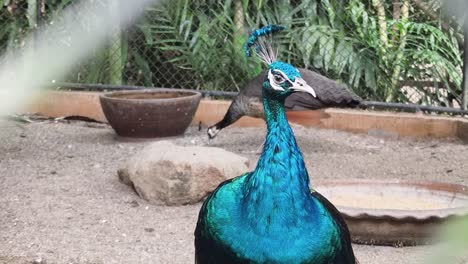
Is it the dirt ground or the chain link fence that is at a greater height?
the chain link fence

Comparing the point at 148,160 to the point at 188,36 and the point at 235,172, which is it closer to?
the point at 235,172

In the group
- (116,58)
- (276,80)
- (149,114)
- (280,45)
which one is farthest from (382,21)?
(276,80)

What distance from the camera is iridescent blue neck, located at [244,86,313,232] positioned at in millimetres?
1967

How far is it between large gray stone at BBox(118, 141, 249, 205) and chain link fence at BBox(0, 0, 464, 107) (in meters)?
2.82

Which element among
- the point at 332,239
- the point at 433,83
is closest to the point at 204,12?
the point at 433,83

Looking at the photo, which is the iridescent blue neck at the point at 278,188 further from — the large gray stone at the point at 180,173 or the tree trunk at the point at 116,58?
the tree trunk at the point at 116,58

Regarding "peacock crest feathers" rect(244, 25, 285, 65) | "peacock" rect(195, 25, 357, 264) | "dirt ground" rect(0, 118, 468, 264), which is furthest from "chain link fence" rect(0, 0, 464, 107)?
"peacock" rect(195, 25, 357, 264)

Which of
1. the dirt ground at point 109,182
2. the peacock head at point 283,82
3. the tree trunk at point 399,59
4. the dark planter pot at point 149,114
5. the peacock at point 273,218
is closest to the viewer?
the peacock at point 273,218

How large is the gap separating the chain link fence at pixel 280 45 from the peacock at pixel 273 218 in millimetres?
4650

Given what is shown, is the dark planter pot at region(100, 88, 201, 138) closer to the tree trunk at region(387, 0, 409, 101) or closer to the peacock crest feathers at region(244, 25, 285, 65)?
the tree trunk at region(387, 0, 409, 101)

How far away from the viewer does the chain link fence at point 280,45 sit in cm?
671

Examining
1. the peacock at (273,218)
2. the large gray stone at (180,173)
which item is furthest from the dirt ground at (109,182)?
the peacock at (273,218)

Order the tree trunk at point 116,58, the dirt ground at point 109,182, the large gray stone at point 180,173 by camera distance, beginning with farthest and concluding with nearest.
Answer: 1. the tree trunk at point 116,58
2. the large gray stone at point 180,173
3. the dirt ground at point 109,182

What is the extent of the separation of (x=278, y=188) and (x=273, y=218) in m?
0.08
